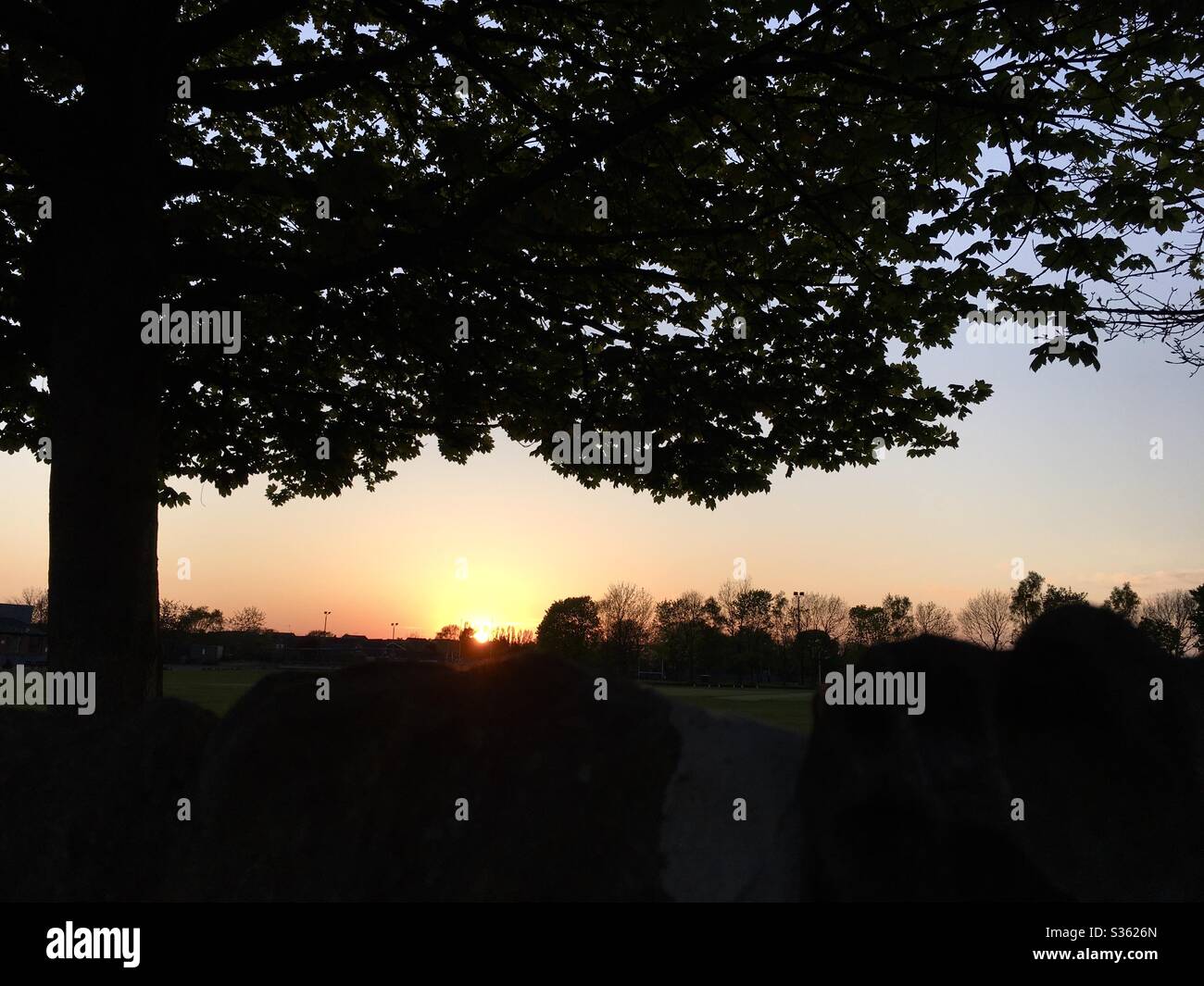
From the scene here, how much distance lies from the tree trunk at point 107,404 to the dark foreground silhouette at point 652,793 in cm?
356

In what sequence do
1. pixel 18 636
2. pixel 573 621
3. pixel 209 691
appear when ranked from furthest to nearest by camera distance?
1. pixel 18 636
2. pixel 573 621
3. pixel 209 691

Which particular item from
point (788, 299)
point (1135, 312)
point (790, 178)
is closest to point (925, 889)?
point (790, 178)

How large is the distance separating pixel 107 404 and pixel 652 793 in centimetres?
590

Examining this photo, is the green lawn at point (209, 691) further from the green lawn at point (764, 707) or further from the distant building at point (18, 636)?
the distant building at point (18, 636)

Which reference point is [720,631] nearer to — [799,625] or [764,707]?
[799,625]

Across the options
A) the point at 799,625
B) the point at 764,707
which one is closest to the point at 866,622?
the point at 799,625

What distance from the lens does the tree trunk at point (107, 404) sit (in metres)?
6.07

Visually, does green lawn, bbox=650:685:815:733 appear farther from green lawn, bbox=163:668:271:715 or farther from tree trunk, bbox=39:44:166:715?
tree trunk, bbox=39:44:166:715

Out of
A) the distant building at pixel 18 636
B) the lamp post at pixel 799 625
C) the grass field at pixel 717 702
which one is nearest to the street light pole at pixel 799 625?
the lamp post at pixel 799 625

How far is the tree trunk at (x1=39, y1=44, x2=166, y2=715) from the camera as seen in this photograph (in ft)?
19.9

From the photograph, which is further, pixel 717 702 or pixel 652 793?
pixel 717 702

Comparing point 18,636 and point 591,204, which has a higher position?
point 591,204

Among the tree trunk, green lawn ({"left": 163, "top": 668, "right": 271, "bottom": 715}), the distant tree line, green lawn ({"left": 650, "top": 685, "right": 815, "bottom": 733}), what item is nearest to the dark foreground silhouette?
green lawn ({"left": 650, "top": 685, "right": 815, "bottom": 733})

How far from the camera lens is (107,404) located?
6.34m
